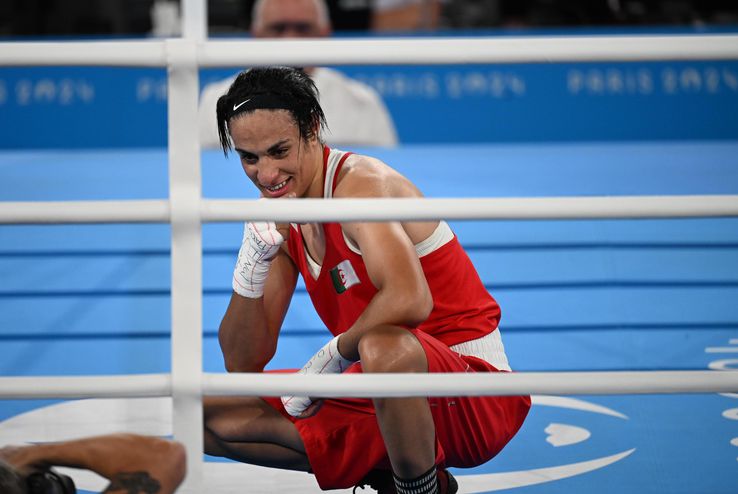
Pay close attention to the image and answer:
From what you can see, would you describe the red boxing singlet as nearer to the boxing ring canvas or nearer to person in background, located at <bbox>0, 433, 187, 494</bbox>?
the boxing ring canvas

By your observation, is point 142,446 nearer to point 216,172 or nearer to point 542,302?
point 542,302

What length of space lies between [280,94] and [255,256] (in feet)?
0.91

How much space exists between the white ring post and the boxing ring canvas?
0.46 m

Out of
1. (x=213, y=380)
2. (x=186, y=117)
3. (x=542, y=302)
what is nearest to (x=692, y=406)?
(x=542, y=302)

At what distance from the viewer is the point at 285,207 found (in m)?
1.25

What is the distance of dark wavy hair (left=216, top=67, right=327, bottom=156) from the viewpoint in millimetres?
1632

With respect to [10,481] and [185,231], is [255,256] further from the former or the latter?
[10,481]

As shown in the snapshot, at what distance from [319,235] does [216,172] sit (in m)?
2.42

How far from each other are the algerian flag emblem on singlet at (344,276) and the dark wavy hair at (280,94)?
0.23m

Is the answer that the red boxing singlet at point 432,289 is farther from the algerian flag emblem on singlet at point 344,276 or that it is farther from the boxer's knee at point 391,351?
the boxer's knee at point 391,351

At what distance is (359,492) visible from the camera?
1.73m

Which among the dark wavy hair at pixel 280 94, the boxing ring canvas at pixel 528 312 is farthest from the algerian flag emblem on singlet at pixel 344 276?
the boxing ring canvas at pixel 528 312

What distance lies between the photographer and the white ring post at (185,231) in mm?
1259

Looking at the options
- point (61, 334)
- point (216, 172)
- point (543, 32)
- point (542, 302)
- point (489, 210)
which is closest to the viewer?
point (489, 210)
